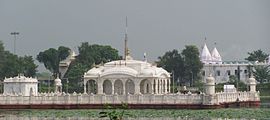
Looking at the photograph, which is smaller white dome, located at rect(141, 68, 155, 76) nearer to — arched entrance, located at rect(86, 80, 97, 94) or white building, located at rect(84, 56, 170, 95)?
white building, located at rect(84, 56, 170, 95)

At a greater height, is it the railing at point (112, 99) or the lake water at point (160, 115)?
the railing at point (112, 99)

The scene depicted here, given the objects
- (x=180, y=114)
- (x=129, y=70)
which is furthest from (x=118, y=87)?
(x=180, y=114)

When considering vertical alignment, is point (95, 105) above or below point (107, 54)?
below

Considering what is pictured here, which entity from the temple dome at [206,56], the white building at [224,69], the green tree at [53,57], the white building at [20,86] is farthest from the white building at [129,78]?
the temple dome at [206,56]

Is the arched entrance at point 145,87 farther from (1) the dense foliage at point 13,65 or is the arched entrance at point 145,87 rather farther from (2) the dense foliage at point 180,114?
(1) the dense foliage at point 13,65

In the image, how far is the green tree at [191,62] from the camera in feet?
350

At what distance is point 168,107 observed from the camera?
5872 centimetres

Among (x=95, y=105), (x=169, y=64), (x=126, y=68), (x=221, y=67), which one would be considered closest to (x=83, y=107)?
(x=95, y=105)

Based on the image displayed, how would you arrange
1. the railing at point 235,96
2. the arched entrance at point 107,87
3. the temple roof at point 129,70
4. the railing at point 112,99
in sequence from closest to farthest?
the railing at point 112,99, the railing at point 235,96, the temple roof at point 129,70, the arched entrance at point 107,87

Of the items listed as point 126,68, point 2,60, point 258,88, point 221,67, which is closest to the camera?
point 126,68

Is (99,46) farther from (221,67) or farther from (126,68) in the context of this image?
(126,68)

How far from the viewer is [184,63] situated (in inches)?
4190

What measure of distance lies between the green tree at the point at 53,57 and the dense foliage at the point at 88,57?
795 cm

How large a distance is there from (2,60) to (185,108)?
1884 inches
